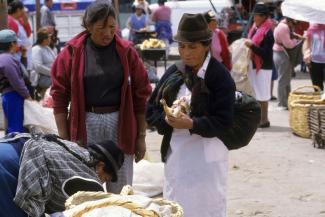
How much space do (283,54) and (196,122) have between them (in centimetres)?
899

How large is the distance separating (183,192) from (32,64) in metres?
8.33

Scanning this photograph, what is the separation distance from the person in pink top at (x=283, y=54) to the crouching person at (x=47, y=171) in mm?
9890

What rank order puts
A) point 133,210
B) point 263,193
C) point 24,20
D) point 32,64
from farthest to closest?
Answer: 1. point 24,20
2. point 32,64
3. point 263,193
4. point 133,210

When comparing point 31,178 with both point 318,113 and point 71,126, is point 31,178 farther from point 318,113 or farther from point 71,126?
point 318,113

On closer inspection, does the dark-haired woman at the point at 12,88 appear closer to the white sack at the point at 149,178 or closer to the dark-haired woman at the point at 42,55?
the white sack at the point at 149,178

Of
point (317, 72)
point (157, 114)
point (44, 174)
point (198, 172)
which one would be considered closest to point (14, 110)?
point (157, 114)

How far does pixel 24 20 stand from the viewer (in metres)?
15.0

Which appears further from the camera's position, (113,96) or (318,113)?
(318,113)

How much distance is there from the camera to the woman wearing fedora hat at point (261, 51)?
11.3m

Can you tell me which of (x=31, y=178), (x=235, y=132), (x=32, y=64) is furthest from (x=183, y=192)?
(x=32, y=64)

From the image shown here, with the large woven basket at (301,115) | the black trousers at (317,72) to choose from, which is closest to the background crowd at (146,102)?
the large woven basket at (301,115)

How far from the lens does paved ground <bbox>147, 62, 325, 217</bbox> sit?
7.64 metres

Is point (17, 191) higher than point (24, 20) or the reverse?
higher

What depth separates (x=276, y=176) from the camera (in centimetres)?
902
